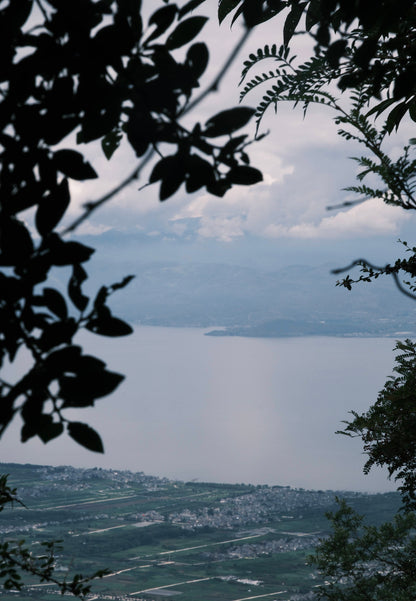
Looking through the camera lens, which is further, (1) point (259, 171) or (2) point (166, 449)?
(2) point (166, 449)

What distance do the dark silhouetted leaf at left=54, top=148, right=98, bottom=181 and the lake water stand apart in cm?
4144

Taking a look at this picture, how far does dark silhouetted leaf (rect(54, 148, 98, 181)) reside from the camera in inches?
29.9

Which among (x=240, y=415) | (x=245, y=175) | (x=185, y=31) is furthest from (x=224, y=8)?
(x=240, y=415)

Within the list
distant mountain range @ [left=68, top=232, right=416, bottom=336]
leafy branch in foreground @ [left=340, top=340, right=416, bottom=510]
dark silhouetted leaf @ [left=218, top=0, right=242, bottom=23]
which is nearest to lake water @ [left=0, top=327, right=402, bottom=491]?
distant mountain range @ [left=68, top=232, right=416, bottom=336]

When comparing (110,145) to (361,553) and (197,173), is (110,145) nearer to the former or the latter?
(197,173)

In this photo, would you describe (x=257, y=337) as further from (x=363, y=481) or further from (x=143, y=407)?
(x=363, y=481)

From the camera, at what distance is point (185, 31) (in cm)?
84

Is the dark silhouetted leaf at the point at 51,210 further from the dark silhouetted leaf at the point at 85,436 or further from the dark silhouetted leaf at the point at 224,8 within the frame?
the dark silhouetted leaf at the point at 224,8

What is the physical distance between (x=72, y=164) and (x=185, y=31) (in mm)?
236

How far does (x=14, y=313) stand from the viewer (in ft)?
2.26

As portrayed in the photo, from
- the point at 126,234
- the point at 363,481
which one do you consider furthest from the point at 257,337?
the point at 126,234

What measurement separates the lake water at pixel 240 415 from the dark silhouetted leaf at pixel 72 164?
41445 mm

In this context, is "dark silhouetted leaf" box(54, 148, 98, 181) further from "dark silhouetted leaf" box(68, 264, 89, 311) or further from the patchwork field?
the patchwork field

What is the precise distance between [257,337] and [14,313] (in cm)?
8816
